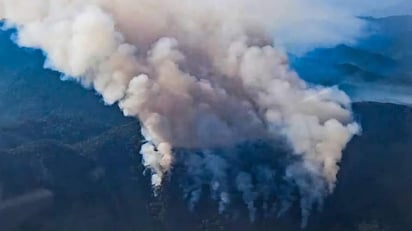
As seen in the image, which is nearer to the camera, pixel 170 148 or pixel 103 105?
pixel 170 148

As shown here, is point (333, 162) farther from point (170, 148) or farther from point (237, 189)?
point (170, 148)

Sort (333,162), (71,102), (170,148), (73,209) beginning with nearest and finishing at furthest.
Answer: (73,209) < (170,148) < (333,162) < (71,102)

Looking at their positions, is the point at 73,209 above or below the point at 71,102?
below

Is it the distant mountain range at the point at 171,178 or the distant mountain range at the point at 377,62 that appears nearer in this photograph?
the distant mountain range at the point at 171,178

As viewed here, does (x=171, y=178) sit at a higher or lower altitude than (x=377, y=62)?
lower

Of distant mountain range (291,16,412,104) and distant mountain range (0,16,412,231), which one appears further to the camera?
distant mountain range (291,16,412,104)

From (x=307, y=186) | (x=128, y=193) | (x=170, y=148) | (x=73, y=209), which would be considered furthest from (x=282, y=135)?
(x=73, y=209)

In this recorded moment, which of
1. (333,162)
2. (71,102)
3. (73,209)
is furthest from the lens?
(71,102)

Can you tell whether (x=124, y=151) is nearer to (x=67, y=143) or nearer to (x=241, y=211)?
(x=67, y=143)

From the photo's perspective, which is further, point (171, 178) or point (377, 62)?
point (377, 62)

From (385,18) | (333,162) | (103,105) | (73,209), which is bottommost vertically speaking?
(73,209)
